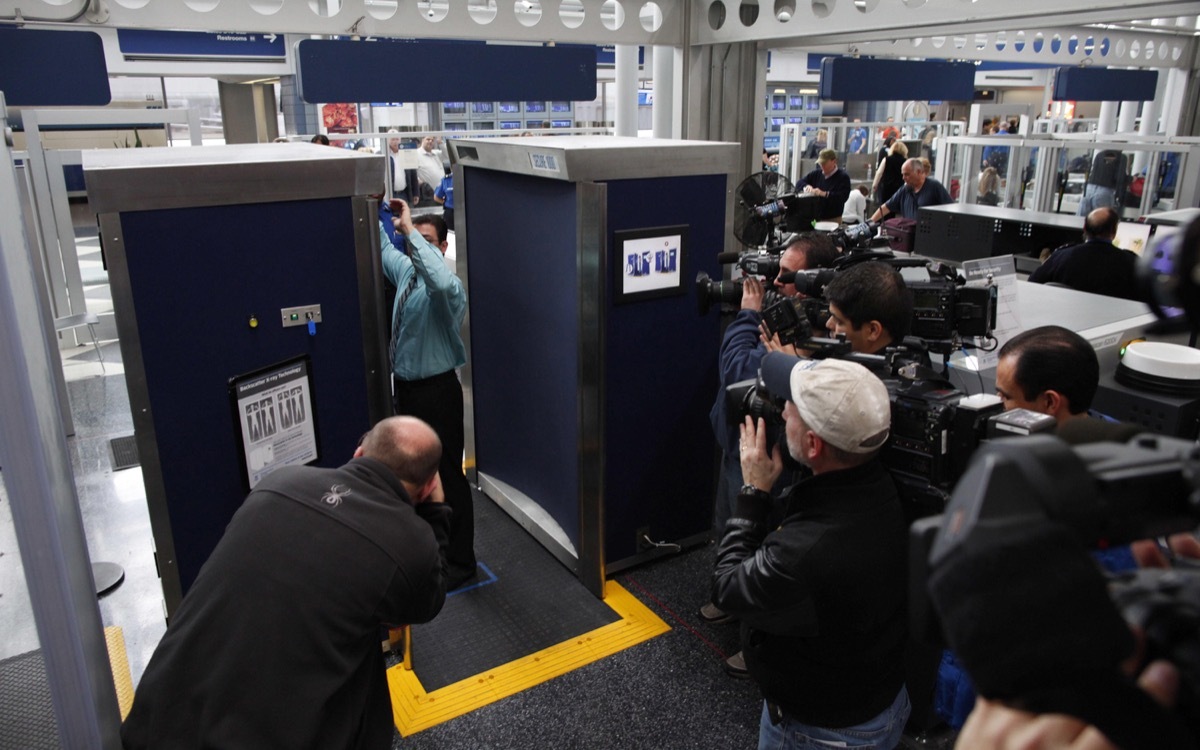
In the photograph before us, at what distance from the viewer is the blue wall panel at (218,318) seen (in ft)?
9.12

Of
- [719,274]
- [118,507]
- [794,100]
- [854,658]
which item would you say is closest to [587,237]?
[719,274]

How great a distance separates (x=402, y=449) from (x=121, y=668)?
6.17 feet

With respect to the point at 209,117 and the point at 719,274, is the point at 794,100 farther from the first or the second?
the point at 719,274

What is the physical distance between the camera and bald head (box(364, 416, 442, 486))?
2268mm

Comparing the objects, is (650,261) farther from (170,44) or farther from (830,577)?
(170,44)

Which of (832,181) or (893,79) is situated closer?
(893,79)

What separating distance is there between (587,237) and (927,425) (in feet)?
6.08

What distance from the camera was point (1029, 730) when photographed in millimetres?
853

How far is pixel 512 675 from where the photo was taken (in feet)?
11.3

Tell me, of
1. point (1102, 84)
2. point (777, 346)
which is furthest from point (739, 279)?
point (1102, 84)

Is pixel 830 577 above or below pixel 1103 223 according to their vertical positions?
below

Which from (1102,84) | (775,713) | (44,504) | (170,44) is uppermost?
(170,44)

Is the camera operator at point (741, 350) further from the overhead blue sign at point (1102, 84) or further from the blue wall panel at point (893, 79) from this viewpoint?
the overhead blue sign at point (1102, 84)

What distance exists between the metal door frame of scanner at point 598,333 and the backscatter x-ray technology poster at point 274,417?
4.10 feet
